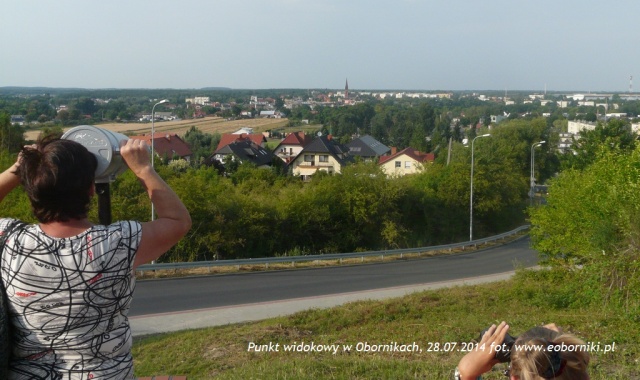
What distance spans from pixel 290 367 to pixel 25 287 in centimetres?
374

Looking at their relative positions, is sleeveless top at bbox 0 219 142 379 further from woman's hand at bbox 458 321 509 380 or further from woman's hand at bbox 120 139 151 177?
woman's hand at bbox 458 321 509 380

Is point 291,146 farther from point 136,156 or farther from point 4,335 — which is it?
point 4,335

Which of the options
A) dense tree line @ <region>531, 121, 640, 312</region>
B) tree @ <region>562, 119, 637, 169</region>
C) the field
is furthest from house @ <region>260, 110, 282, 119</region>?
dense tree line @ <region>531, 121, 640, 312</region>

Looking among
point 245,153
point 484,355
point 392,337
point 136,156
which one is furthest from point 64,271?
point 245,153

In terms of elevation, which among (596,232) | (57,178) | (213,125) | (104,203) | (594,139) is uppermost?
(57,178)

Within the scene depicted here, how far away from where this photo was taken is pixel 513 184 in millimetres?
43906

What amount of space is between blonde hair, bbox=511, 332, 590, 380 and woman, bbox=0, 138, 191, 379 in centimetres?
154

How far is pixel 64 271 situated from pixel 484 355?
1.76 m

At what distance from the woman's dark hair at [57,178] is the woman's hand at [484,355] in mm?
1750

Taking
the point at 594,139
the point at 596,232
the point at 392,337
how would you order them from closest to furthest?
the point at 392,337 → the point at 596,232 → the point at 594,139

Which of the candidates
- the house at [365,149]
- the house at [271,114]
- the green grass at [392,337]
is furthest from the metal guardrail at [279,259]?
the house at [271,114]

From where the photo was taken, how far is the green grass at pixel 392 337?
19.6 ft

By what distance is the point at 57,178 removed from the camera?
2367 millimetres

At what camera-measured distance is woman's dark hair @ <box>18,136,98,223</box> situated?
2373 millimetres
